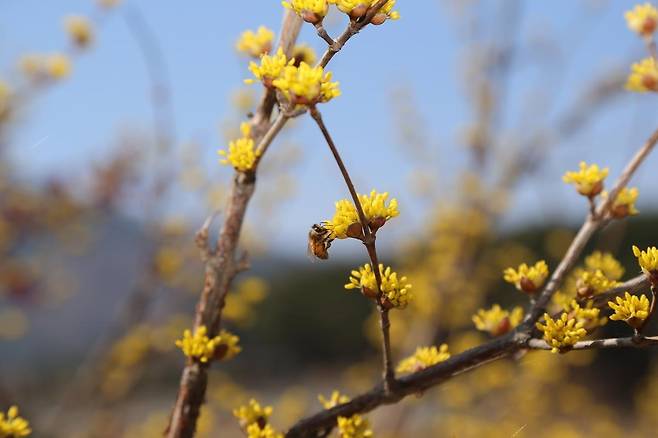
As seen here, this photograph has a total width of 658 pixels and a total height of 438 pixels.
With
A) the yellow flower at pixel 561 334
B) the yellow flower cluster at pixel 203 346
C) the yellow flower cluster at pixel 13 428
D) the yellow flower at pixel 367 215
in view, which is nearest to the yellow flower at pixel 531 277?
the yellow flower at pixel 561 334

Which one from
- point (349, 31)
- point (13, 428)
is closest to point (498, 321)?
point (349, 31)

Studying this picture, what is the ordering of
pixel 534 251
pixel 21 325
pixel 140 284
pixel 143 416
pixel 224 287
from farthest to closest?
pixel 534 251 < pixel 143 416 < pixel 21 325 < pixel 140 284 < pixel 224 287

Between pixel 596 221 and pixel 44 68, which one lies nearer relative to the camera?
pixel 596 221

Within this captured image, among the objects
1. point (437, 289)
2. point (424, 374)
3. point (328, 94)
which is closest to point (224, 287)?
point (424, 374)

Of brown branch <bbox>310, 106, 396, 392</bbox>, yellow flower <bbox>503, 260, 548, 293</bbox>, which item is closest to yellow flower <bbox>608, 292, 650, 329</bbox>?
yellow flower <bbox>503, 260, 548, 293</bbox>

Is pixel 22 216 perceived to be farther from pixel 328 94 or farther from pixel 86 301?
Result: pixel 86 301

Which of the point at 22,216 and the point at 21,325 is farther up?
the point at 22,216

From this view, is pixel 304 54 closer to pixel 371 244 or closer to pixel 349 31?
pixel 349 31

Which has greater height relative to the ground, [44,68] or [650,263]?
[44,68]
